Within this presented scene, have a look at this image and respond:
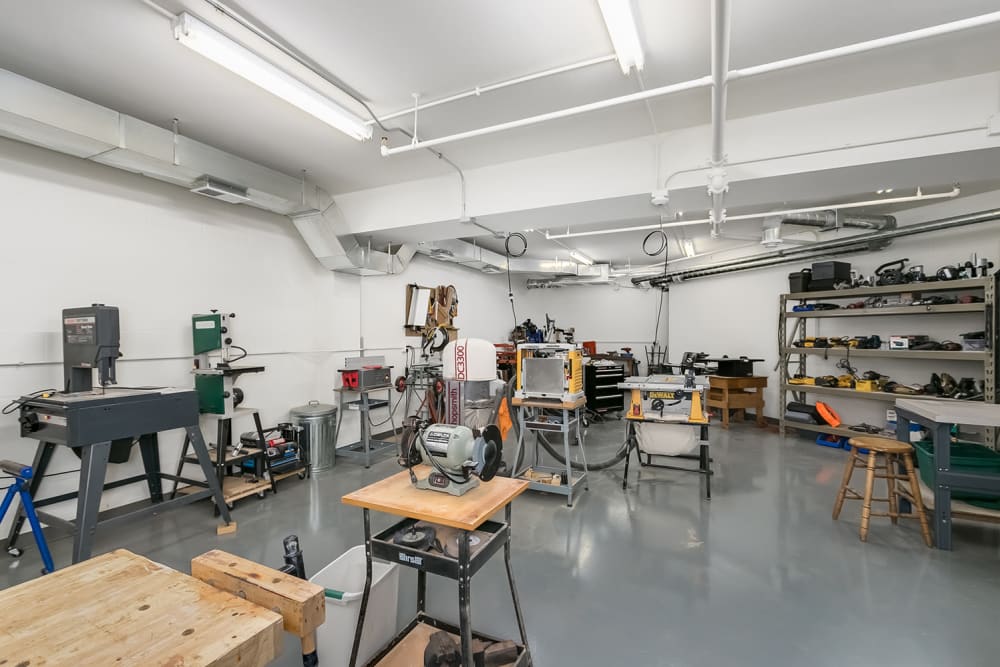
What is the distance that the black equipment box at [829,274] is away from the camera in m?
5.05

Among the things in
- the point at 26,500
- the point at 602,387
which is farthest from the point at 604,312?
the point at 26,500

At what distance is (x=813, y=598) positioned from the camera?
2.26 meters

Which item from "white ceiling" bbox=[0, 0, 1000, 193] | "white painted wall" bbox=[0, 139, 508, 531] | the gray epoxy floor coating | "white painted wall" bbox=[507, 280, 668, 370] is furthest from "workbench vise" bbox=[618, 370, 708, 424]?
"white painted wall" bbox=[507, 280, 668, 370]

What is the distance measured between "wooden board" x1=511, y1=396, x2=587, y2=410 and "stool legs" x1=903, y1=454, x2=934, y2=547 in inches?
88.4

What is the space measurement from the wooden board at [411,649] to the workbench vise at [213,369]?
8.08 ft

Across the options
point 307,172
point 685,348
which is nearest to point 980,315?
point 685,348

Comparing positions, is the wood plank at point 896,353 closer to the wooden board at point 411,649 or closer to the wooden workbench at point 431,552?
the wooden workbench at point 431,552

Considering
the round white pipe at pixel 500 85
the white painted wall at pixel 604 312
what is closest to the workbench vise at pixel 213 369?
the round white pipe at pixel 500 85

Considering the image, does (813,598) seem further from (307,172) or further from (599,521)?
(307,172)

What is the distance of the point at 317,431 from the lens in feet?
14.0

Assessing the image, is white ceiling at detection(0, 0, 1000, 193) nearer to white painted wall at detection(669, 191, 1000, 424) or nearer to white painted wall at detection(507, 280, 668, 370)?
white painted wall at detection(669, 191, 1000, 424)

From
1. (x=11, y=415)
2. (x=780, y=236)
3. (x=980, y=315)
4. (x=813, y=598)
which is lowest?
(x=813, y=598)

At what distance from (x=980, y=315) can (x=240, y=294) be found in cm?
742

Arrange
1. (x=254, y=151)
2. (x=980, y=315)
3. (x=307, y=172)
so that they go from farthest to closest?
(x=980, y=315) → (x=307, y=172) → (x=254, y=151)
